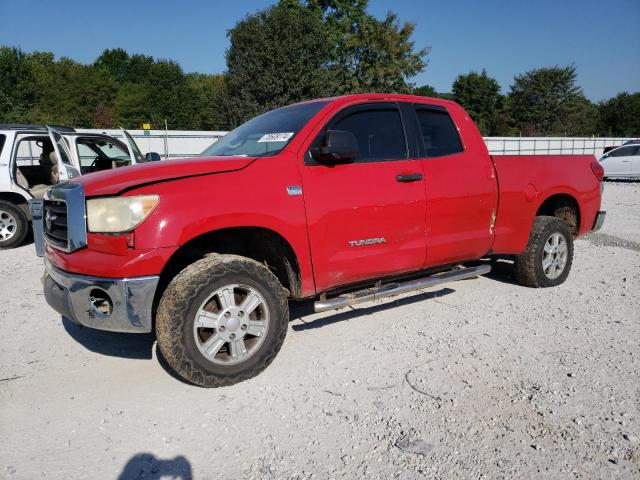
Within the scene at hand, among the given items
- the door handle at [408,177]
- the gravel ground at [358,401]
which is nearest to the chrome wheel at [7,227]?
the gravel ground at [358,401]

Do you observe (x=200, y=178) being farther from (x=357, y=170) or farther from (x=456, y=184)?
(x=456, y=184)

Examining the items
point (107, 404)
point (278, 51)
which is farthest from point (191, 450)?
point (278, 51)

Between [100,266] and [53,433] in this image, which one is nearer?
[53,433]

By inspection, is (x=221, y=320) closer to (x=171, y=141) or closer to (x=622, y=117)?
(x=171, y=141)

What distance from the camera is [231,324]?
3.19m

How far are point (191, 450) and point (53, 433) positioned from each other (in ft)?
2.79

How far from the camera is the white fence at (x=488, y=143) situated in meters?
18.8

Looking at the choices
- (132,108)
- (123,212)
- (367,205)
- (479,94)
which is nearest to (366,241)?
(367,205)

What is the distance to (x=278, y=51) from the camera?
107 ft

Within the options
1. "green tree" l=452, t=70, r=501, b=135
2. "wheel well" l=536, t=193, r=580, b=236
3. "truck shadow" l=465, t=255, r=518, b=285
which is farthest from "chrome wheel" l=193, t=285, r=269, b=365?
"green tree" l=452, t=70, r=501, b=135

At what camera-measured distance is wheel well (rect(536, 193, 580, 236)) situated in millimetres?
5473

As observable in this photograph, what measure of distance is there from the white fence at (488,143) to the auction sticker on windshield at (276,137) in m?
7.20

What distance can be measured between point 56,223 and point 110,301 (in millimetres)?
805

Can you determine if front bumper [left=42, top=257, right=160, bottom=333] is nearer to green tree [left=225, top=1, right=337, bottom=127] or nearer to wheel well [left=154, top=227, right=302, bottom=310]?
wheel well [left=154, top=227, right=302, bottom=310]
